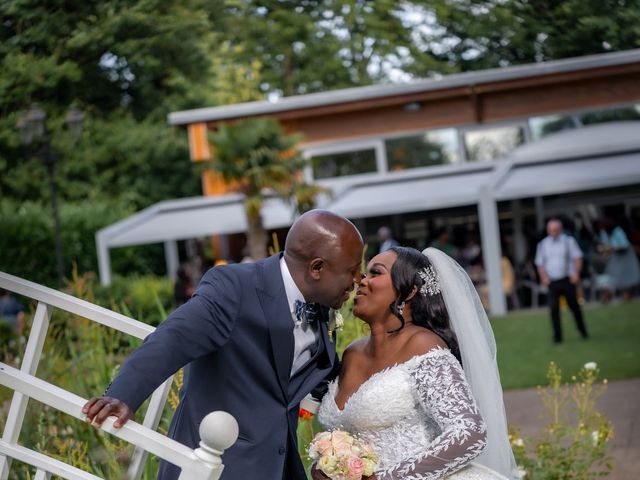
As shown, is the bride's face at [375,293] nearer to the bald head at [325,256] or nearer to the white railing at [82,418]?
the bald head at [325,256]

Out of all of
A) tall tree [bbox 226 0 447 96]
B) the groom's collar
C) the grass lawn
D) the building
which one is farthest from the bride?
the building

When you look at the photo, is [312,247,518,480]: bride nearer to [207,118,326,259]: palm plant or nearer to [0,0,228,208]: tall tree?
[0,0,228,208]: tall tree

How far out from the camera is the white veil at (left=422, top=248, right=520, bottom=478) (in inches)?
148

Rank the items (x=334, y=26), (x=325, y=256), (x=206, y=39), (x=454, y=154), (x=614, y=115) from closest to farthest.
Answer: (x=325, y=256) < (x=206, y=39) < (x=334, y=26) < (x=614, y=115) < (x=454, y=154)

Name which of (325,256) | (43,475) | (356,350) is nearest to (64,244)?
(356,350)

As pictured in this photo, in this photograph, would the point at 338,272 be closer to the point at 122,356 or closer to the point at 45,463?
the point at 45,463

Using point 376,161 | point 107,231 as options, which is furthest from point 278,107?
point 107,231

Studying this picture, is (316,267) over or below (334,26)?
below

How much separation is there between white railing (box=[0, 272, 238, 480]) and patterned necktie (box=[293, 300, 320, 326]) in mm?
624

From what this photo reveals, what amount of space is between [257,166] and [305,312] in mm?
14370

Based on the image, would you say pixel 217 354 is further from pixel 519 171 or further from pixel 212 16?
pixel 519 171

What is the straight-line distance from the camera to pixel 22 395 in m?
3.24

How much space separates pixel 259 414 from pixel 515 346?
10283 millimetres

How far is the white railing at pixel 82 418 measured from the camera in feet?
8.41
